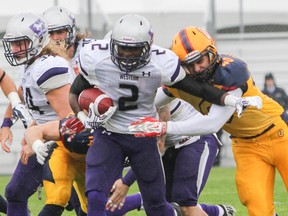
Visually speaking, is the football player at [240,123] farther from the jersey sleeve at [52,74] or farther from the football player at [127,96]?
the jersey sleeve at [52,74]

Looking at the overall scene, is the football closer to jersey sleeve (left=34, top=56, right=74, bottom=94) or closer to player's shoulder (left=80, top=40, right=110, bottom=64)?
player's shoulder (left=80, top=40, right=110, bottom=64)

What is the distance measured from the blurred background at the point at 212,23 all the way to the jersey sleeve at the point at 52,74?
8217 millimetres

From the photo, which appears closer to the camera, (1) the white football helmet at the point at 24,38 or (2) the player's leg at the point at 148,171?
(2) the player's leg at the point at 148,171

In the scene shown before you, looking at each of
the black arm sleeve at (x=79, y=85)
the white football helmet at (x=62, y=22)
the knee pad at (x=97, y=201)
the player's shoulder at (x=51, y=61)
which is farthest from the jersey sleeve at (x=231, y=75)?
the white football helmet at (x=62, y=22)

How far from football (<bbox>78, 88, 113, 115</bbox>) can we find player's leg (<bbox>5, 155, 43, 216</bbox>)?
32.3 inches

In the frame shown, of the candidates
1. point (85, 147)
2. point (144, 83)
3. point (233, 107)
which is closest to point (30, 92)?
point (85, 147)

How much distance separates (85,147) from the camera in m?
5.76

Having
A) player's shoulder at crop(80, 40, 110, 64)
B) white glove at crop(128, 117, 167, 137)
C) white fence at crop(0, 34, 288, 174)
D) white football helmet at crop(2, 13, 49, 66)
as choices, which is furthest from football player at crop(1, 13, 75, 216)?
white fence at crop(0, 34, 288, 174)

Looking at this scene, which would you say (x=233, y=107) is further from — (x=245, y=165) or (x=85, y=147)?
(x=85, y=147)

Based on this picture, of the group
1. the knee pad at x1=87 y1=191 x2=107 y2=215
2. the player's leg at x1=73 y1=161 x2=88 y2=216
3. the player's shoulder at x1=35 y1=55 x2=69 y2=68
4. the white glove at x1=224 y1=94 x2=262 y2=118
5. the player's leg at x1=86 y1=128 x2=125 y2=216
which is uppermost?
the player's shoulder at x1=35 y1=55 x2=69 y2=68

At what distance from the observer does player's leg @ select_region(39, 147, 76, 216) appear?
5832 mm

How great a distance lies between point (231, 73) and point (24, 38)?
1537 millimetres

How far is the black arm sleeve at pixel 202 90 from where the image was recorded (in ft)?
17.4

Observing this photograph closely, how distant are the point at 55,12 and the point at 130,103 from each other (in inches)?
87.7
